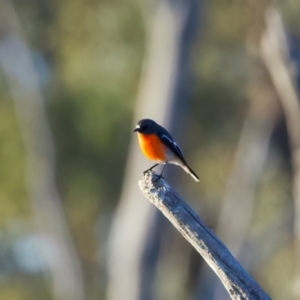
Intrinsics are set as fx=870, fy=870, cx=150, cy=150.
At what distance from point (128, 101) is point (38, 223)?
3426 millimetres

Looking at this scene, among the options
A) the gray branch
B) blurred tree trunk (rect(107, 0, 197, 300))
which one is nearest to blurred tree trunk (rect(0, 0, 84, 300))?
blurred tree trunk (rect(107, 0, 197, 300))

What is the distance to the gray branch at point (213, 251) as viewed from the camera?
511 cm

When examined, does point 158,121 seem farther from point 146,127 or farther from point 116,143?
point 146,127

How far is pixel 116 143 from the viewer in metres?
20.2

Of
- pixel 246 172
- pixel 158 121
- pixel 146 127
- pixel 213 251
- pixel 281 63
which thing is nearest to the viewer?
pixel 213 251

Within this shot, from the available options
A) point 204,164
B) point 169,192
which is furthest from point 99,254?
point 169,192

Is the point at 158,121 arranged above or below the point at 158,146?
above

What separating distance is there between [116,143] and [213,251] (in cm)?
1505

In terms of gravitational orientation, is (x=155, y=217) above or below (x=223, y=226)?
below

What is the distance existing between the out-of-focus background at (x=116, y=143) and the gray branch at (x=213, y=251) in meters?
10.9

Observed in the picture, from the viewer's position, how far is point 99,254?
2123cm

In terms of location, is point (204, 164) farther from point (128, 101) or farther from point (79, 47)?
point (79, 47)

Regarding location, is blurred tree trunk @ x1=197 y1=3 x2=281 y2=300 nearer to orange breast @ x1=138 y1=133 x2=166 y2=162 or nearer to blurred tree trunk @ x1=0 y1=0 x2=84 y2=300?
blurred tree trunk @ x1=0 y1=0 x2=84 y2=300

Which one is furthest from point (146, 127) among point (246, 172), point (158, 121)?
point (246, 172)
